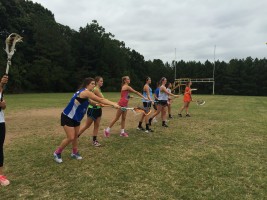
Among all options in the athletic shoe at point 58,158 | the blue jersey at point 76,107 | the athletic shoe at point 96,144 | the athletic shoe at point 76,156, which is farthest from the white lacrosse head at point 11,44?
the athletic shoe at point 96,144

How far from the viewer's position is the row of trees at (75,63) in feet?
189

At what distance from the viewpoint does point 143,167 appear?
673 cm

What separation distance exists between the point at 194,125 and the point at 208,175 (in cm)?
702

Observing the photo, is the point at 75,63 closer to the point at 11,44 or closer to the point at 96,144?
the point at 96,144

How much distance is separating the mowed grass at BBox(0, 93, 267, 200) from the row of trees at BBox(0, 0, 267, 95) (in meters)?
46.2

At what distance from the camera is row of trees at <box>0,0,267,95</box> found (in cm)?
5772

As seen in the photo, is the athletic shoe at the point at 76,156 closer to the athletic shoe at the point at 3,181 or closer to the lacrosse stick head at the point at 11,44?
the athletic shoe at the point at 3,181

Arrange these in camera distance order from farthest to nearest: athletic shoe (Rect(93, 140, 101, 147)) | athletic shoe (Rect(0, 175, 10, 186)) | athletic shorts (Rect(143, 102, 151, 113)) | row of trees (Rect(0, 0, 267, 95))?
row of trees (Rect(0, 0, 267, 95)), athletic shorts (Rect(143, 102, 151, 113)), athletic shoe (Rect(93, 140, 101, 147)), athletic shoe (Rect(0, 175, 10, 186))

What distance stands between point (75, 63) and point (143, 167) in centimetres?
6539

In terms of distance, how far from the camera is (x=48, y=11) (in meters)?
75.2

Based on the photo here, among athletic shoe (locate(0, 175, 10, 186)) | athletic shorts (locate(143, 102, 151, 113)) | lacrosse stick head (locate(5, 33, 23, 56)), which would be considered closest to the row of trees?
athletic shorts (locate(143, 102, 151, 113))

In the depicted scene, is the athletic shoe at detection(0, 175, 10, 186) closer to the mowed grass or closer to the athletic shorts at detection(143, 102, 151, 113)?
the mowed grass

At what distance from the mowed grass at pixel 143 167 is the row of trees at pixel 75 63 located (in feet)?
152

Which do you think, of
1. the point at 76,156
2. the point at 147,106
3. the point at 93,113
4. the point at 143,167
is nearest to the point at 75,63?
the point at 147,106
